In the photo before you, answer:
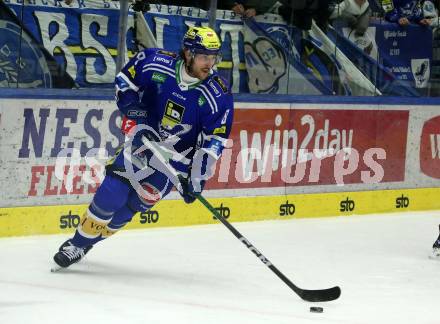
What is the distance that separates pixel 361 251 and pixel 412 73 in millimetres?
2819

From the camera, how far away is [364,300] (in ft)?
17.6

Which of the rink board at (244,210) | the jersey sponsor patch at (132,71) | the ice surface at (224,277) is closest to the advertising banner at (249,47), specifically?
the rink board at (244,210)

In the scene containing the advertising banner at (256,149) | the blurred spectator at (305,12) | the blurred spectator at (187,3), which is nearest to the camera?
the advertising banner at (256,149)

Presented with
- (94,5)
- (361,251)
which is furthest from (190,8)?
(361,251)

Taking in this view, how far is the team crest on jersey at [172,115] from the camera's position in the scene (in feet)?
18.7

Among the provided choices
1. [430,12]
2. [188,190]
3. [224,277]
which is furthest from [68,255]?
[430,12]

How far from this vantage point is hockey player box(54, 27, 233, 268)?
18.2 feet

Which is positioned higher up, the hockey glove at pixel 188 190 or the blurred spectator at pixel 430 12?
the blurred spectator at pixel 430 12

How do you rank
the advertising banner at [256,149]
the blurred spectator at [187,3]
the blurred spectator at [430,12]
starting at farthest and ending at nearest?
the blurred spectator at [430,12]
the blurred spectator at [187,3]
the advertising banner at [256,149]

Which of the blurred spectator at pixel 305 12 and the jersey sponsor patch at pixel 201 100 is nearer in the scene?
the jersey sponsor patch at pixel 201 100

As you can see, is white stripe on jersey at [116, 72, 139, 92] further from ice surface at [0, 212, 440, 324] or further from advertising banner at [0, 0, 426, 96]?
advertising banner at [0, 0, 426, 96]

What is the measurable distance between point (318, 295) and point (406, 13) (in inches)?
191

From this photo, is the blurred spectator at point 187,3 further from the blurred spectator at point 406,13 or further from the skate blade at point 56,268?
the skate blade at point 56,268

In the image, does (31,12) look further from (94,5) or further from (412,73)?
(412,73)
